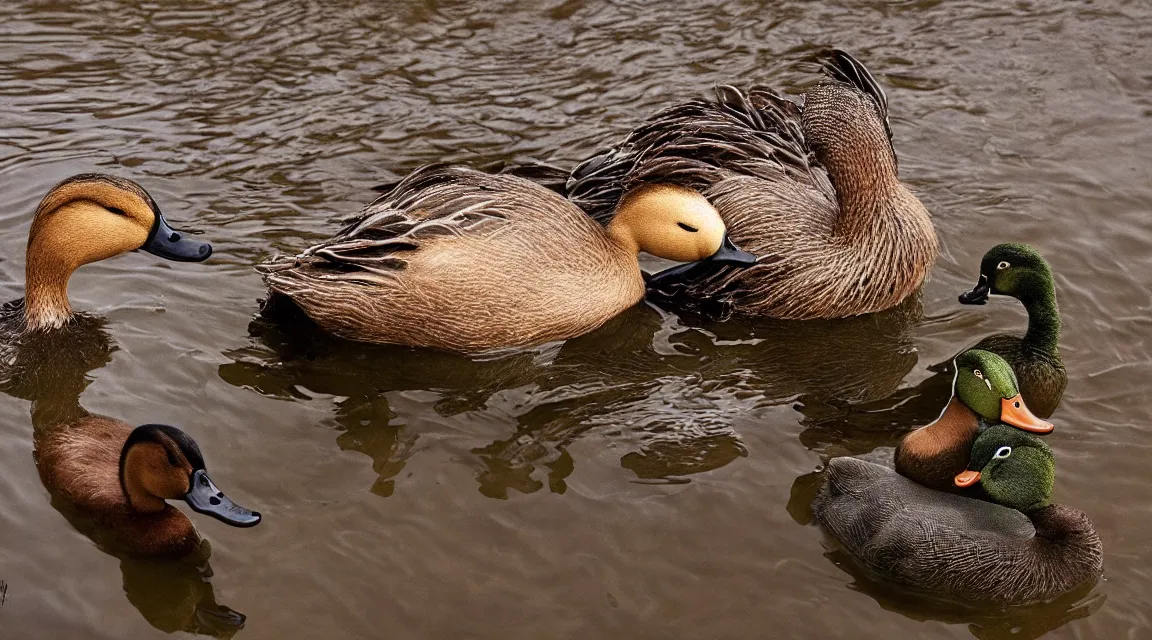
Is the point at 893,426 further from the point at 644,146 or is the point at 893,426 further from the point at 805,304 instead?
the point at 644,146

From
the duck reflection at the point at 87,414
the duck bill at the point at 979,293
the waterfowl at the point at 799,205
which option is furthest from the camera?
the waterfowl at the point at 799,205

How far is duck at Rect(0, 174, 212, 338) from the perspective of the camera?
242 inches

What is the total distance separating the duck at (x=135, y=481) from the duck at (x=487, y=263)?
52.6 inches

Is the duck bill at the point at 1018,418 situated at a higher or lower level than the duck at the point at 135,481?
higher

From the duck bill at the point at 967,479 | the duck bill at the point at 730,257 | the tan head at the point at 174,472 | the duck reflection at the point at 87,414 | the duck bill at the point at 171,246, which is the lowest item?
the duck reflection at the point at 87,414

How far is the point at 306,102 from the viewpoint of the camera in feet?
29.2

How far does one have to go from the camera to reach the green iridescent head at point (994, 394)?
5.34 m

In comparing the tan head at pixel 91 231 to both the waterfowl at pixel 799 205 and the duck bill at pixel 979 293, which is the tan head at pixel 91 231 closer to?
the waterfowl at pixel 799 205

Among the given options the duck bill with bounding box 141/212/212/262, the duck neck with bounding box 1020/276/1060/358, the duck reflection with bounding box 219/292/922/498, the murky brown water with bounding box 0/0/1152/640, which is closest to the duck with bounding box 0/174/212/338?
the duck bill with bounding box 141/212/212/262

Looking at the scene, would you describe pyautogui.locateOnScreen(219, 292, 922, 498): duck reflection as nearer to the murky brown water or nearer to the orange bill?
the murky brown water

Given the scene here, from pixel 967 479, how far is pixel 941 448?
20 cm

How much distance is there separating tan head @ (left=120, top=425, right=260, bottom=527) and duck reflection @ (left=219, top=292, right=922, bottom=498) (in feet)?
3.14

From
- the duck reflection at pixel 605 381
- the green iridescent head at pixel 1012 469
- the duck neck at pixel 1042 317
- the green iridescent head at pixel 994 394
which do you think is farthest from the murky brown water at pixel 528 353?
the green iridescent head at pixel 994 394

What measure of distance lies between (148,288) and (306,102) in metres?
2.45
